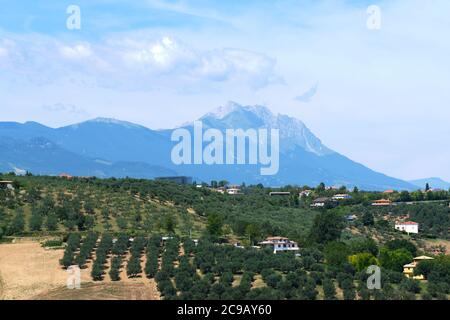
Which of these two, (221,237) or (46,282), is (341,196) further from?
(46,282)

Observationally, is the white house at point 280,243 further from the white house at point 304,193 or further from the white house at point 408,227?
the white house at point 304,193

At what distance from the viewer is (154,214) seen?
9956 centimetres

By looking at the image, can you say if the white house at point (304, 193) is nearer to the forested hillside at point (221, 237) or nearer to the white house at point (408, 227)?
the forested hillside at point (221, 237)

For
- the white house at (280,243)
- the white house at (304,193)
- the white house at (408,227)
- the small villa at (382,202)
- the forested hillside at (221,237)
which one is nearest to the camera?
the forested hillside at (221,237)

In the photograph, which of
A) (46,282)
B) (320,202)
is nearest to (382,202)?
(320,202)

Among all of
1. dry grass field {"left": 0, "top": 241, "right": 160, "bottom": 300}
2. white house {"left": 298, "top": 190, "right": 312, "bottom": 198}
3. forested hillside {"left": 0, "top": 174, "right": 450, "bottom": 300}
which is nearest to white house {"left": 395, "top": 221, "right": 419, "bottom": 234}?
forested hillside {"left": 0, "top": 174, "right": 450, "bottom": 300}

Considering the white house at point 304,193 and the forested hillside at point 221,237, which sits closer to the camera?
the forested hillside at point 221,237

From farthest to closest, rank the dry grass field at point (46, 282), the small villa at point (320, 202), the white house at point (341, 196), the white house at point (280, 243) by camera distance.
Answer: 1. the white house at point (341, 196)
2. the small villa at point (320, 202)
3. the white house at point (280, 243)
4. the dry grass field at point (46, 282)

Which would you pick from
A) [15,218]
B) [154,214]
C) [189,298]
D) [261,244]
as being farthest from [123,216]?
[189,298]

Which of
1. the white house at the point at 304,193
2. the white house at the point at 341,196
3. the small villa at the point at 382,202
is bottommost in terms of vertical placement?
the small villa at the point at 382,202

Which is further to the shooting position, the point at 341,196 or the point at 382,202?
the point at 341,196

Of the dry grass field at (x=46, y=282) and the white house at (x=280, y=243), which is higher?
the white house at (x=280, y=243)

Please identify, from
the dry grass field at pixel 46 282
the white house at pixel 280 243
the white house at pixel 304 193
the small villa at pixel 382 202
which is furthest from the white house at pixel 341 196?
the dry grass field at pixel 46 282
